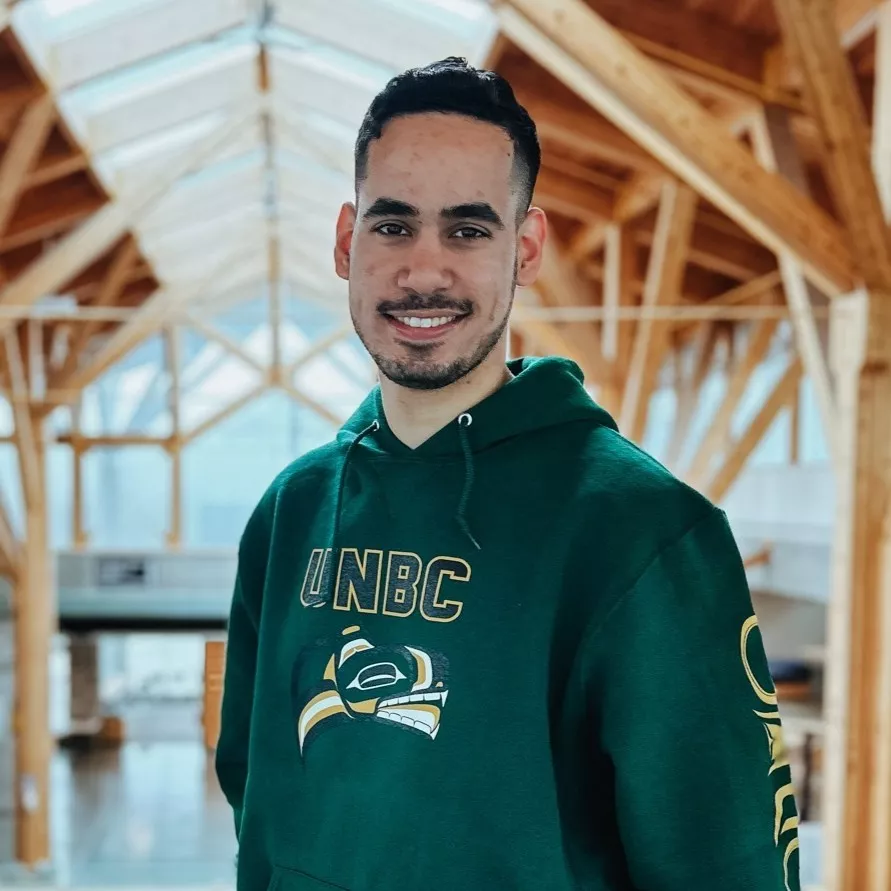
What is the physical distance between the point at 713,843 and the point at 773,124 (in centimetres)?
419

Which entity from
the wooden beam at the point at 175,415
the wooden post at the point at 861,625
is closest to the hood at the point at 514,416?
the wooden post at the point at 861,625

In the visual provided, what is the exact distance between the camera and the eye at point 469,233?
1.19m

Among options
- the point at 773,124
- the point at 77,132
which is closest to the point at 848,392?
the point at 773,124

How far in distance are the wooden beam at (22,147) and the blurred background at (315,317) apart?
0.02 m

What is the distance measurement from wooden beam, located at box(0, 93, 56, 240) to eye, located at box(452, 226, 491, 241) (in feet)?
16.7

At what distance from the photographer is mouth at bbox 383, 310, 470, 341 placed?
1.20 m

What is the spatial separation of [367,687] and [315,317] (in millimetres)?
13135

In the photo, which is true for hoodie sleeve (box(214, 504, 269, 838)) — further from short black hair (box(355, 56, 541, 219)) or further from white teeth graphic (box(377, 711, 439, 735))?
short black hair (box(355, 56, 541, 219))

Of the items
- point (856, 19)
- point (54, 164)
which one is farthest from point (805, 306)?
point (54, 164)

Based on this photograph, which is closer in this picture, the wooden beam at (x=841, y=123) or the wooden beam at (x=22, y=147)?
the wooden beam at (x=841, y=123)

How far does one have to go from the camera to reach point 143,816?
10078mm

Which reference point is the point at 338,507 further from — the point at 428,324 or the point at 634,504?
the point at 634,504

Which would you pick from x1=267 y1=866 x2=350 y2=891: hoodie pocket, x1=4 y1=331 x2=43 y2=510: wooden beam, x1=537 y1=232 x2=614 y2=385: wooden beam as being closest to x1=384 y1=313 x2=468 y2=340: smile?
x1=267 y1=866 x2=350 y2=891: hoodie pocket

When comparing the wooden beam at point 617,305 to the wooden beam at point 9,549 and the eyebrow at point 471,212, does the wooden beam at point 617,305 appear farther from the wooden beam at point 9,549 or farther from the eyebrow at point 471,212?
the eyebrow at point 471,212
